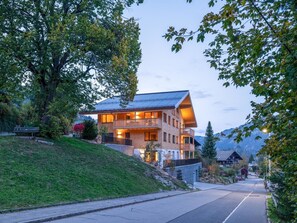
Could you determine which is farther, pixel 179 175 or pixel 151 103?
pixel 151 103

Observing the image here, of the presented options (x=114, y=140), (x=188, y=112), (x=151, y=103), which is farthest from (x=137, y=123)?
(x=188, y=112)

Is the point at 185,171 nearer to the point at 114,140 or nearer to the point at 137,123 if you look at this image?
the point at 137,123

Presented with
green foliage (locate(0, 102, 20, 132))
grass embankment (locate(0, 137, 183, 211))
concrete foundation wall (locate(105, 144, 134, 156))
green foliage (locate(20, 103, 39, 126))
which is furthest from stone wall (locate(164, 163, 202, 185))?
green foliage (locate(0, 102, 20, 132))

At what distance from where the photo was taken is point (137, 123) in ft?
145

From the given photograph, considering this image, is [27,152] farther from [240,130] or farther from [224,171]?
[224,171]

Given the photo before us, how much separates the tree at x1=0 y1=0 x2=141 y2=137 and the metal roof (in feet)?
56.8

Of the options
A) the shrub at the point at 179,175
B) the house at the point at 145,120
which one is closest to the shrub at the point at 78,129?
the house at the point at 145,120

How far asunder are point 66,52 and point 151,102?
982 inches

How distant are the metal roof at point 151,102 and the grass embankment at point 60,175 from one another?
16.9 m

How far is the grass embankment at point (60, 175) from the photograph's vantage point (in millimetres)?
14656

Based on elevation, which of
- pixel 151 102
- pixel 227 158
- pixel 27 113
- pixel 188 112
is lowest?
pixel 227 158

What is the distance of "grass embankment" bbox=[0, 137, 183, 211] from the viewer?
14.7m

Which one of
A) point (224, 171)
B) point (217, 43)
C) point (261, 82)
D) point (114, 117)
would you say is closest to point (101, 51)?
point (217, 43)

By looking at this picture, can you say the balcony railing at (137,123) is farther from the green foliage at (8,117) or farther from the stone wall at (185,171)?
the green foliage at (8,117)
